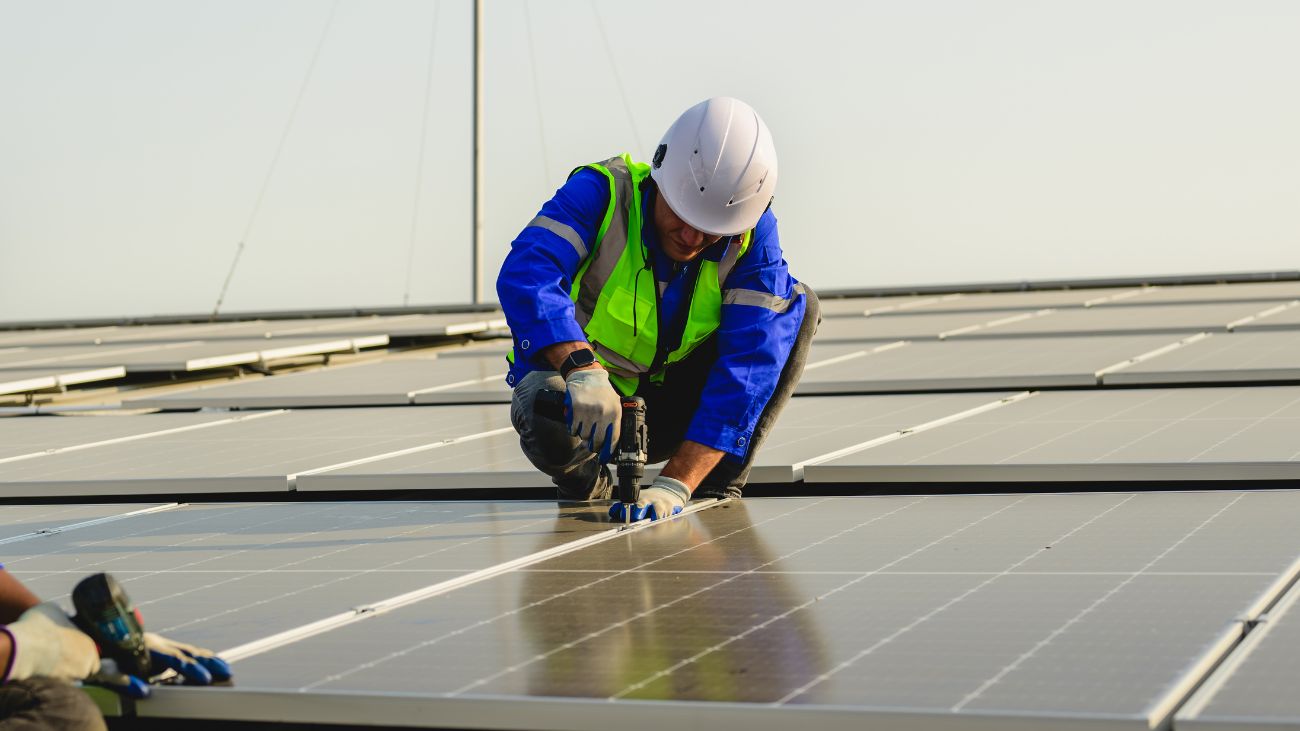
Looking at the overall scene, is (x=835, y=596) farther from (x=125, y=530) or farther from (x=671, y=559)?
(x=125, y=530)

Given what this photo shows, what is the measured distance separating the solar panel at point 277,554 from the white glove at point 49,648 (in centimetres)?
37

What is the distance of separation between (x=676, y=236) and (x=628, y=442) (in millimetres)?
713

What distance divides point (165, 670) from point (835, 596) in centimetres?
140

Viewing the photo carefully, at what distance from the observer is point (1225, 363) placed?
8.38 meters

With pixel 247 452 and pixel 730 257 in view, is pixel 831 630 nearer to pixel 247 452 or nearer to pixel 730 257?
pixel 730 257

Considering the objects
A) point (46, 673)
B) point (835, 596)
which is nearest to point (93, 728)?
point (46, 673)

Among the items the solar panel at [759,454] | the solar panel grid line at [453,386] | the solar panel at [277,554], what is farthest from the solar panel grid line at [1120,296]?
the solar panel at [277,554]

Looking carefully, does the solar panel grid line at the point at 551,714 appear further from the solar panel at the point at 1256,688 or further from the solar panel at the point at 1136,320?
the solar panel at the point at 1136,320

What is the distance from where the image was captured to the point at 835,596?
3.68m

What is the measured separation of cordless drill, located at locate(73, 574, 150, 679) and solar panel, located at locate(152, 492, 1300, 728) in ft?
0.34

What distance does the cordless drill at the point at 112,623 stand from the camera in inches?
123

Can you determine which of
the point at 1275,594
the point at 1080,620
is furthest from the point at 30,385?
the point at 1275,594

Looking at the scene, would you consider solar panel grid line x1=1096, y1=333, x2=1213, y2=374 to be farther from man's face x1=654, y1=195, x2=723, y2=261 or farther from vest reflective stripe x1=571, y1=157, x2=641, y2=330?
vest reflective stripe x1=571, y1=157, x2=641, y2=330

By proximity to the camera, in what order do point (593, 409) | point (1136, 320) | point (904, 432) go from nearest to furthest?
point (593, 409), point (904, 432), point (1136, 320)
